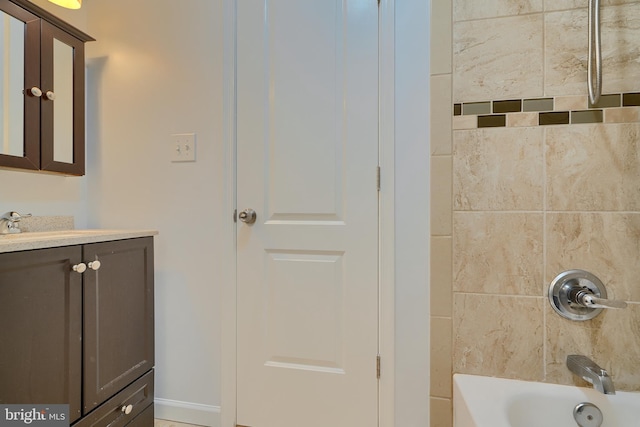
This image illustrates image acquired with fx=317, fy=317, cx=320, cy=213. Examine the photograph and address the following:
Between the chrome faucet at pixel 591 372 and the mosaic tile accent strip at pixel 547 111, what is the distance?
70 cm

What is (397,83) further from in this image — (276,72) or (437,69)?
(276,72)

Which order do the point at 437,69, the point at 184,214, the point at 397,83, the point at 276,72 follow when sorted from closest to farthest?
1. the point at 437,69
2. the point at 397,83
3. the point at 276,72
4. the point at 184,214

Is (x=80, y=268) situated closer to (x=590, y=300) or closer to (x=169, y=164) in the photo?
(x=169, y=164)

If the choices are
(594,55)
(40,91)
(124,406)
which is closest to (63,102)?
(40,91)

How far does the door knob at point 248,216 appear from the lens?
137 centimetres

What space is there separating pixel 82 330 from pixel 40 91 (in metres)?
0.96

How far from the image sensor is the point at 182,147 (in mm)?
1473

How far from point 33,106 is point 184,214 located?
0.69 m

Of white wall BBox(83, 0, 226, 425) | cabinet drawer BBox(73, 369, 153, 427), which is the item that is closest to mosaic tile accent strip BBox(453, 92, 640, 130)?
white wall BBox(83, 0, 226, 425)

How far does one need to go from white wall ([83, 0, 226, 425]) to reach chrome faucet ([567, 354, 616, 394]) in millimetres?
1277

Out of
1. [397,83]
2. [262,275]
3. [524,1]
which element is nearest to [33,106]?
[262,275]

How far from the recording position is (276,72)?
135 cm

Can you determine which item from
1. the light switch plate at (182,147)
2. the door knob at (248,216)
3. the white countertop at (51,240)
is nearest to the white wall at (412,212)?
the door knob at (248,216)

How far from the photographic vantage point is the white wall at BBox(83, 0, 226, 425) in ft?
4.75
